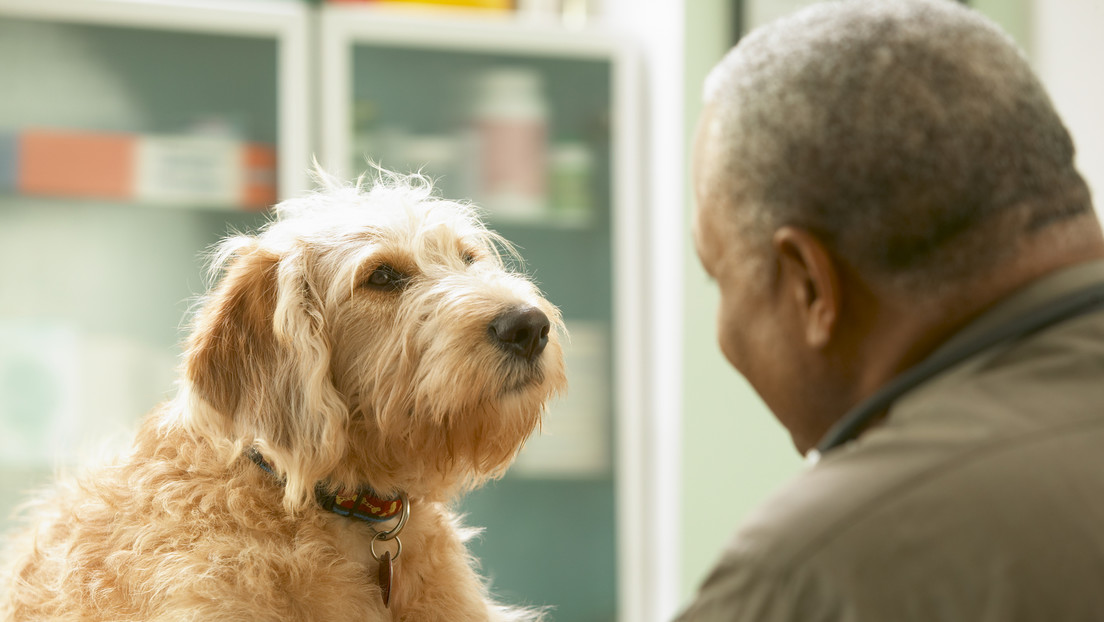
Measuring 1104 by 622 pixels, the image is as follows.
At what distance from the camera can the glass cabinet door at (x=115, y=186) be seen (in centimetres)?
264

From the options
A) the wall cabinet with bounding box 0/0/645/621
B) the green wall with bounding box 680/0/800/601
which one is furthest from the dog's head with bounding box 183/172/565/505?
the green wall with bounding box 680/0/800/601

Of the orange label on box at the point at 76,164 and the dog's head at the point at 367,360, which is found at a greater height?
the orange label on box at the point at 76,164

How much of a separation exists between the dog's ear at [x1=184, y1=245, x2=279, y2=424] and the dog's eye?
13 centimetres

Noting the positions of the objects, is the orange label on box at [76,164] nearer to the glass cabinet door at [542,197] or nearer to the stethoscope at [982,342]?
the glass cabinet door at [542,197]

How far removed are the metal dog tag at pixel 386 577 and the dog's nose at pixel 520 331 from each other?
31cm

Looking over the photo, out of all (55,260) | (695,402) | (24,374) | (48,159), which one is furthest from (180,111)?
(695,402)

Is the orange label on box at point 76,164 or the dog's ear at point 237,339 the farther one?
the orange label on box at point 76,164

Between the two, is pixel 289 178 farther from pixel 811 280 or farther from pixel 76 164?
pixel 811 280

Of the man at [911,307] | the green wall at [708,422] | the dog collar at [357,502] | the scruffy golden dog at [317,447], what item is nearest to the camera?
the man at [911,307]

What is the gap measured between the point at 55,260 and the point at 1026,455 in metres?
2.76

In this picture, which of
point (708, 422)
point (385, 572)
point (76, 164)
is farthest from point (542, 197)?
point (385, 572)

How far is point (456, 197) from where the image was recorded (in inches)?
115

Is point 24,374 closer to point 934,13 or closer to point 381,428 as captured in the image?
point 381,428

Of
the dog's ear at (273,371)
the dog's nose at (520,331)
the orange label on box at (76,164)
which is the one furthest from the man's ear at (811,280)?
the orange label on box at (76,164)
